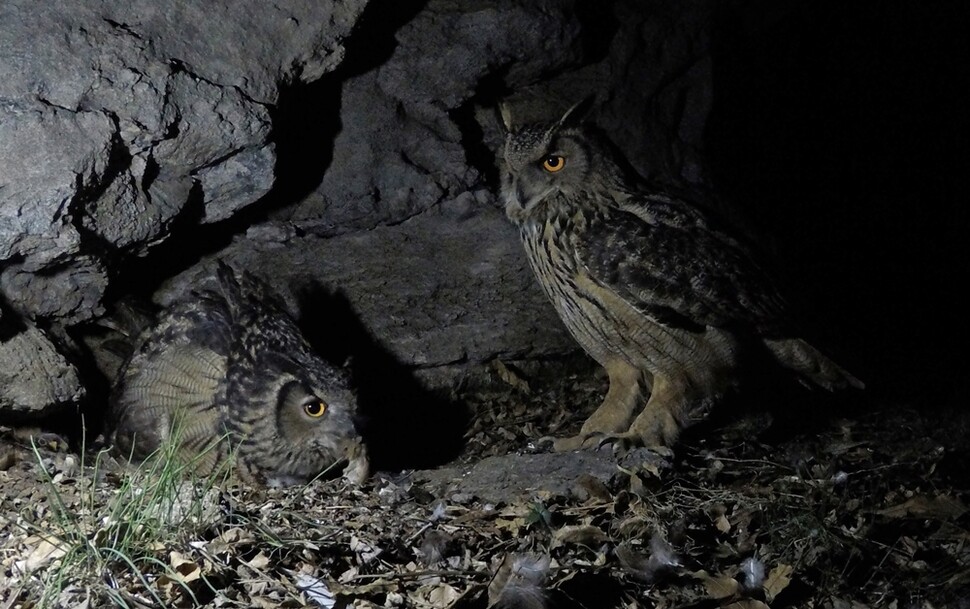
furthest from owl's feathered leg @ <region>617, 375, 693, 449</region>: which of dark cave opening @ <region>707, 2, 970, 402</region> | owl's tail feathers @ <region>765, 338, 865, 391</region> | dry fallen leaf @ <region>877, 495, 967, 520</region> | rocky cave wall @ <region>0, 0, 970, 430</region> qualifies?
dark cave opening @ <region>707, 2, 970, 402</region>

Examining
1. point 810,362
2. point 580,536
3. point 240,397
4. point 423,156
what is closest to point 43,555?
point 240,397

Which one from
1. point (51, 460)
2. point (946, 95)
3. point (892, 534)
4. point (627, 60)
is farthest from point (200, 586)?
point (946, 95)

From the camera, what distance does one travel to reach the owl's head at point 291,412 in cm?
414

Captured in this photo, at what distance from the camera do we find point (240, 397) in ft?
A: 13.8

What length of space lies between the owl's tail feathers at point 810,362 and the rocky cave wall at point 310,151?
4.59 ft

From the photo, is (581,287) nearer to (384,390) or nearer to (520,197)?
(520,197)

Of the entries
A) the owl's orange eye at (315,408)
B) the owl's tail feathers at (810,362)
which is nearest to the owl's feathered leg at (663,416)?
the owl's tail feathers at (810,362)

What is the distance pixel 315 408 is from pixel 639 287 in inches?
63.7

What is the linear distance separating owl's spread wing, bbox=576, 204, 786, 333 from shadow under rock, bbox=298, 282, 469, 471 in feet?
4.42

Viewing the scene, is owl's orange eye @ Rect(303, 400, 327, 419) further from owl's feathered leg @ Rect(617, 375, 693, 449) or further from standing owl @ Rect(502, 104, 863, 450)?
owl's feathered leg @ Rect(617, 375, 693, 449)

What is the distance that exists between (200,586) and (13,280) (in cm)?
195

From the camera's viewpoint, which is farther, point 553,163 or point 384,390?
point 384,390

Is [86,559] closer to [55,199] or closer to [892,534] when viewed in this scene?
[55,199]

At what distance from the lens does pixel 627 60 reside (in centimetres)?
588
